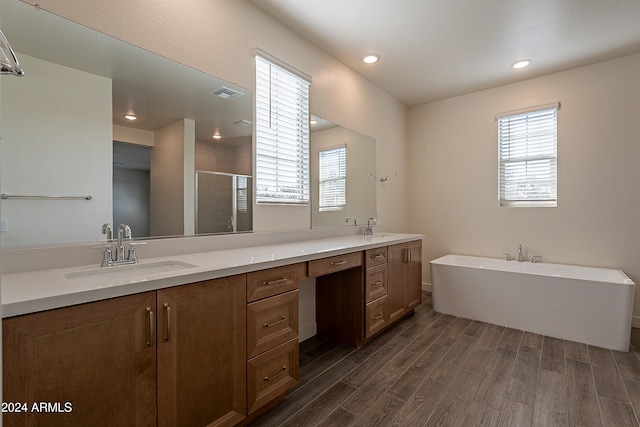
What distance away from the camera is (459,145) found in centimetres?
388

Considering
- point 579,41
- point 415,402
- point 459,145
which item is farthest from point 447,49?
point 415,402

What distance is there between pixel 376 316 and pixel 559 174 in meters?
2.64

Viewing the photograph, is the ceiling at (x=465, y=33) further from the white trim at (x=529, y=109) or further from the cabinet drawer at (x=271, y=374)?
the cabinet drawer at (x=271, y=374)

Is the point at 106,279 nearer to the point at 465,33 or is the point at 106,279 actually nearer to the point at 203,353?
the point at 203,353

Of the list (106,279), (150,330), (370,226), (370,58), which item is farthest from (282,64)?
(150,330)

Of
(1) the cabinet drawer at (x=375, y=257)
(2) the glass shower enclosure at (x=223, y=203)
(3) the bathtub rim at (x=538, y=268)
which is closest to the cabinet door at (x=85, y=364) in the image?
(2) the glass shower enclosure at (x=223, y=203)

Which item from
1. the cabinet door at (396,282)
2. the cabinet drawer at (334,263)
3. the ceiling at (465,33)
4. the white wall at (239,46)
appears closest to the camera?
the white wall at (239,46)

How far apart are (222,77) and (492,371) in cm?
280

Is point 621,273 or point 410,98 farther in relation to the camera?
point 410,98

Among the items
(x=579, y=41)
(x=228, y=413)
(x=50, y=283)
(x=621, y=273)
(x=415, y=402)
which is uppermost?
(x=579, y=41)

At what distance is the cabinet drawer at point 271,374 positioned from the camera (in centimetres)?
148

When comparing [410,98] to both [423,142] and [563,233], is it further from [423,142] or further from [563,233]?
[563,233]

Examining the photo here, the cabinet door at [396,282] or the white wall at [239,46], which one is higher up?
the white wall at [239,46]

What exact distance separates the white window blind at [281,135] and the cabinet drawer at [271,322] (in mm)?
895
